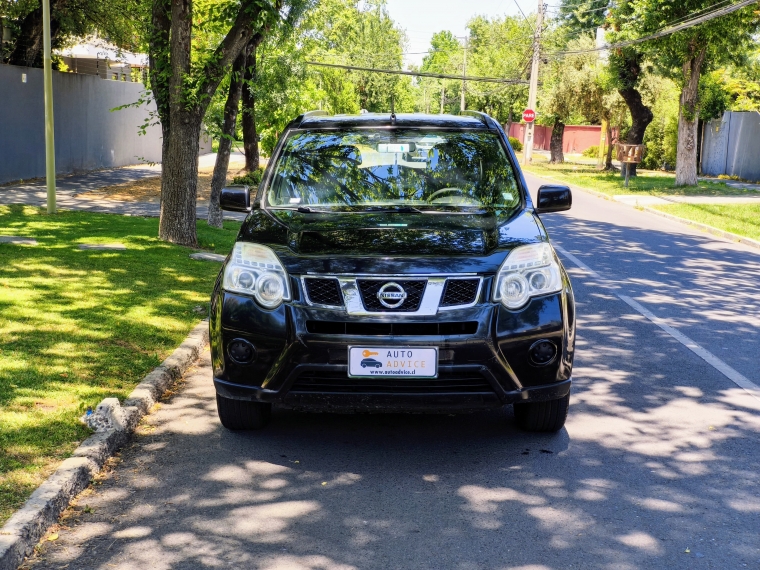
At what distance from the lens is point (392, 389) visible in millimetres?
4730

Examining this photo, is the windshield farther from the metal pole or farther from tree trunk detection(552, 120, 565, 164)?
tree trunk detection(552, 120, 565, 164)

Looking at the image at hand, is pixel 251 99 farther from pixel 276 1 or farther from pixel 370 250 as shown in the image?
pixel 370 250

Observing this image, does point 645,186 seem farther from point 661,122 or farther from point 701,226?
point 661,122

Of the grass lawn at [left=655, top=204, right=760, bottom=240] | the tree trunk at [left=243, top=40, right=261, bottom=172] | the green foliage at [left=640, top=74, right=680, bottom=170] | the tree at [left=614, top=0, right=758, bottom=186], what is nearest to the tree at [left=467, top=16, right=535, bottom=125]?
the green foliage at [left=640, top=74, right=680, bottom=170]

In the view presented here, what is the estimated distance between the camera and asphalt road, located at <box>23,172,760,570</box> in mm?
3822

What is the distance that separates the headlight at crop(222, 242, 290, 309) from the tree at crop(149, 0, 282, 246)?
6929 millimetres

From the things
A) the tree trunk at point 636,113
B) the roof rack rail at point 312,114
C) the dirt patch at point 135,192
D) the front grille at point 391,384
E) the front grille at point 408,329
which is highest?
the tree trunk at point 636,113

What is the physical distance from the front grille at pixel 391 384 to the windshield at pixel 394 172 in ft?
4.19

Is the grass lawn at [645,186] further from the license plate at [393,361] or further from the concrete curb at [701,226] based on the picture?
the license plate at [393,361]

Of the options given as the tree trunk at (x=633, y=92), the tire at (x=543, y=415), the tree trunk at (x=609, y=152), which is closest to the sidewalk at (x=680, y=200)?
the tree trunk at (x=633, y=92)

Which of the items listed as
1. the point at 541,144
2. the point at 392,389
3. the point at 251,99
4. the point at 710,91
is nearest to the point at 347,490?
the point at 392,389

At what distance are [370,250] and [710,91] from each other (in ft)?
111

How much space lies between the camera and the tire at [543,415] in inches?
206

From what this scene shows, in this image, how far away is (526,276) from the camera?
489 cm
